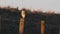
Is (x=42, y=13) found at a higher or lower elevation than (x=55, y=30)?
higher

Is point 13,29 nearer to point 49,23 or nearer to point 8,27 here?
point 8,27

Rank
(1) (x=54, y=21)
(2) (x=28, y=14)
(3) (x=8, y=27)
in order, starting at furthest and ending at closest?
(1) (x=54, y=21), (2) (x=28, y=14), (3) (x=8, y=27)

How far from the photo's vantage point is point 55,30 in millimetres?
14188

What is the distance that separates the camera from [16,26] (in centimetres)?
1280

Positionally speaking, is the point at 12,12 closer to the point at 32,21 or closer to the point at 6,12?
the point at 6,12

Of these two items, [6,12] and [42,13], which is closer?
[6,12]

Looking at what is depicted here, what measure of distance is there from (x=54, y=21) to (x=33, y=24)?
1602mm

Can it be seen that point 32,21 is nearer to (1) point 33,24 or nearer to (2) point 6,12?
(1) point 33,24

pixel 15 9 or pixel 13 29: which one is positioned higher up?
pixel 15 9

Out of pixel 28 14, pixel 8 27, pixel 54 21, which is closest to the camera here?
A: pixel 8 27

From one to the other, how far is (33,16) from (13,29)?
161 cm

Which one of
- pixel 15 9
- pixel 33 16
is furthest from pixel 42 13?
pixel 15 9

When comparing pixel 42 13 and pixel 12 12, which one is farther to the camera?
pixel 42 13

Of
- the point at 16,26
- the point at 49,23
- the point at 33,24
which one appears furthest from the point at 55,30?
the point at 16,26
